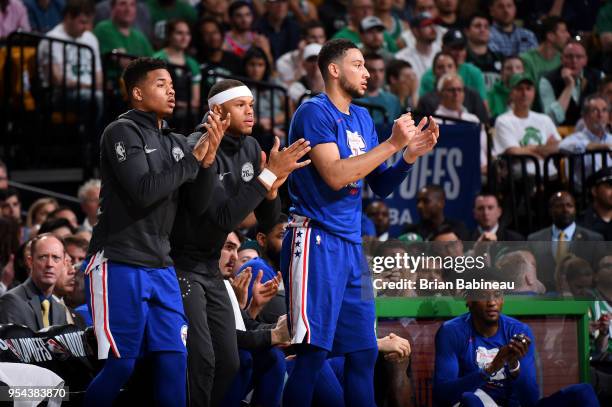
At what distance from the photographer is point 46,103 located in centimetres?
1267

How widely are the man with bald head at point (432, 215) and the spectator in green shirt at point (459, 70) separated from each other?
2.69 m

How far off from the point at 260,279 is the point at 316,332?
134 centimetres

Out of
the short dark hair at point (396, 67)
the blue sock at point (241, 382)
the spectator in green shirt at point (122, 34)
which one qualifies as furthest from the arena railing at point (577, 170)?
the blue sock at point (241, 382)

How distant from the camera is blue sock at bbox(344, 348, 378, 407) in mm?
6512

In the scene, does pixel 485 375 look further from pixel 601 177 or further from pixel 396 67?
pixel 396 67

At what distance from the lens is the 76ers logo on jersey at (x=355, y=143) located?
6645mm

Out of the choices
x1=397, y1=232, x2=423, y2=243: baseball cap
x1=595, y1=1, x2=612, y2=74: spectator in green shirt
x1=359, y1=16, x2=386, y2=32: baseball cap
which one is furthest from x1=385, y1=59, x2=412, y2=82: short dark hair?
x1=595, y1=1, x2=612, y2=74: spectator in green shirt

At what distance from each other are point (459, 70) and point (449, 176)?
114 inches

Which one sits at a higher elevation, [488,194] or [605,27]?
[605,27]

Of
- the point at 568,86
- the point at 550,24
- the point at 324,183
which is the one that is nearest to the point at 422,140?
the point at 324,183

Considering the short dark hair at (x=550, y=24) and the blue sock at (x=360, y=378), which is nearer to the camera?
the blue sock at (x=360, y=378)

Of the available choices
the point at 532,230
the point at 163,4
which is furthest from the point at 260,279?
the point at 163,4

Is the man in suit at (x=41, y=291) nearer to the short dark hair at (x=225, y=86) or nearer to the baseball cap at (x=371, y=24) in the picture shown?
the short dark hair at (x=225, y=86)

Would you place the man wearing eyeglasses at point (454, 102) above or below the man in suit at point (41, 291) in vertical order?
above
